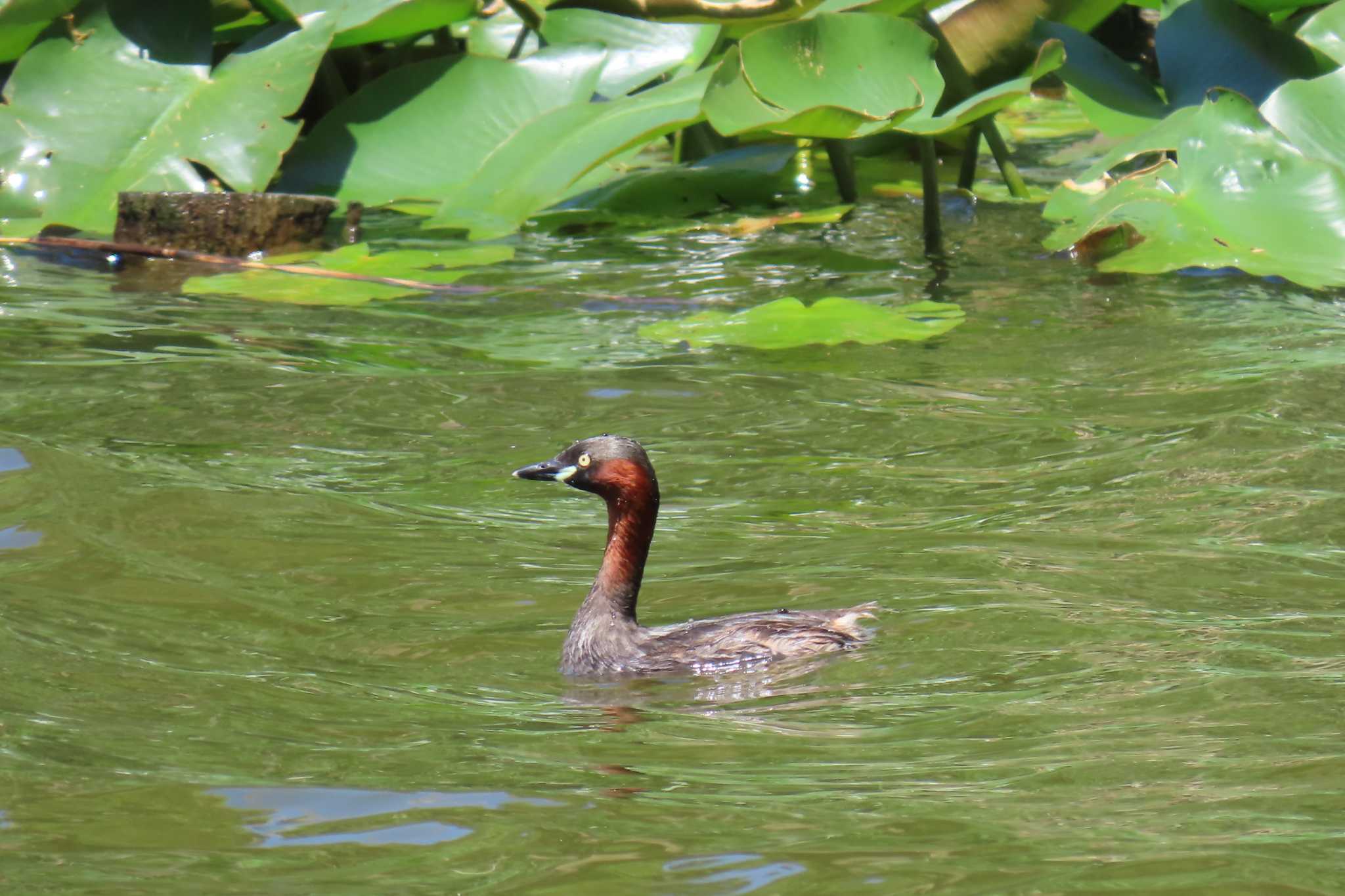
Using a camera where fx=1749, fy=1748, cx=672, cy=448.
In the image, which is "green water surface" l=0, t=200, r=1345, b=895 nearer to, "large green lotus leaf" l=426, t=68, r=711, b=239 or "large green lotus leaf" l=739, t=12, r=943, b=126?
"large green lotus leaf" l=426, t=68, r=711, b=239

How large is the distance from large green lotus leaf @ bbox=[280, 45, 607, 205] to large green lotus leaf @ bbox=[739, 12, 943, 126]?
6.72 feet

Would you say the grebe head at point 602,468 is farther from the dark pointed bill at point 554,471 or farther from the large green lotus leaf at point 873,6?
the large green lotus leaf at point 873,6

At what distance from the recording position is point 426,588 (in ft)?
16.4

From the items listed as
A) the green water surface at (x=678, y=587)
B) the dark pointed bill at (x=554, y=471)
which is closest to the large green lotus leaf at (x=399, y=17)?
the green water surface at (x=678, y=587)


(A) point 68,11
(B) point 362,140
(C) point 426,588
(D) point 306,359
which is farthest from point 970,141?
(C) point 426,588

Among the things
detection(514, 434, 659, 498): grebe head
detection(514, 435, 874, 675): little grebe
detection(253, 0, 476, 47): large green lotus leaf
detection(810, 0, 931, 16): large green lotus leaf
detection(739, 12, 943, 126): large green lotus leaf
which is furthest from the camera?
detection(253, 0, 476, 47): large green lotus leaf

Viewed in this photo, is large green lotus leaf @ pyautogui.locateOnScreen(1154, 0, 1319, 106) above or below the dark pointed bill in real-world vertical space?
above

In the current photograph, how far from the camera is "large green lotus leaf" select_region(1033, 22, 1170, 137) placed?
924 centimetres

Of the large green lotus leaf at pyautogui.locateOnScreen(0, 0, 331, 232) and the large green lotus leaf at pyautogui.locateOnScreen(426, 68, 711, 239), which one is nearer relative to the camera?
the large green lotus leaf at pyautogui.locateOnScreen(426, 68, 711, 239)

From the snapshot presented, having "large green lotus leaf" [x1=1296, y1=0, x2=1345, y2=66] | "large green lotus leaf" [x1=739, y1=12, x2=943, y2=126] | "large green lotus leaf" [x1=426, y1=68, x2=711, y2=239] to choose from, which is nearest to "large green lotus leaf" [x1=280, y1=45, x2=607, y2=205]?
"large green lotus leaf" [x1=426, y1=68, x2=711, y2=239]

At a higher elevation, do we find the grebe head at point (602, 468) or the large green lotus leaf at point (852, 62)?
the large green lotus leaf at point (852, 62)

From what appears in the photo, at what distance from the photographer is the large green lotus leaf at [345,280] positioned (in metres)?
8.38

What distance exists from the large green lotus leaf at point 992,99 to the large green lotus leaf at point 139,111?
3.48 meters

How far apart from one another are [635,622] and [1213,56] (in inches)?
237
